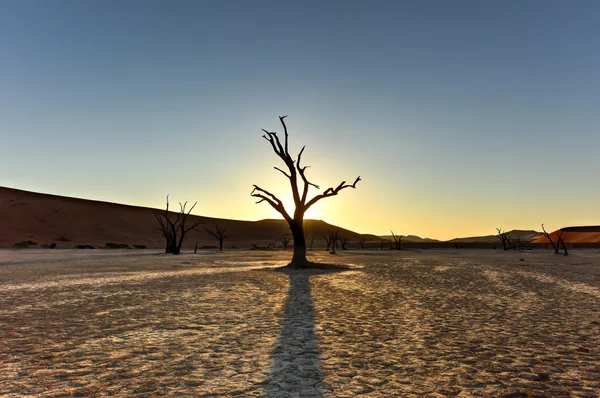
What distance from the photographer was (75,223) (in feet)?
300

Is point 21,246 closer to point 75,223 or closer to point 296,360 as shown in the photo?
point 75,223

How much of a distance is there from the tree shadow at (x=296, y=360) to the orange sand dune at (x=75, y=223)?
207 feet

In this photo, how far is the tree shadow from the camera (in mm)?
4895

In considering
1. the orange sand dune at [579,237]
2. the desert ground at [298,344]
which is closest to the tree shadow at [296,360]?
the desert ground at [298,344]

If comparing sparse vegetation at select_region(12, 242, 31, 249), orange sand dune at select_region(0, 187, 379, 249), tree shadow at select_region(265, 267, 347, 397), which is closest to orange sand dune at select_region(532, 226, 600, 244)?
orange sand dune at select_region(0, 187, 379, 249)

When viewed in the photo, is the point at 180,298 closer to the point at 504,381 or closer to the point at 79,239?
the point at 504,381

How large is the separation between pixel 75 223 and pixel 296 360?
9783 centimetres

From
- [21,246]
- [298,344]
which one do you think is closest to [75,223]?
[21,246]

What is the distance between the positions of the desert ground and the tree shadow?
2 cm

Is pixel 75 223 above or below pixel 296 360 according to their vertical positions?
above

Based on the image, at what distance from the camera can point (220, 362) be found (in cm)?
601

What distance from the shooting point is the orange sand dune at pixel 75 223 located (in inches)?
2948

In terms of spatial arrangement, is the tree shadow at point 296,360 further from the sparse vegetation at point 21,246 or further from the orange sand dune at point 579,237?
the orange sand dune at point 579,237

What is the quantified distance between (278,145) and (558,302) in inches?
642
